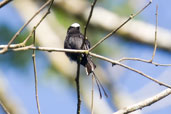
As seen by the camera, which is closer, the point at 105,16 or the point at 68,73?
the point at 105,16

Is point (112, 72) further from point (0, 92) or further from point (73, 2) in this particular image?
point (0, 92)

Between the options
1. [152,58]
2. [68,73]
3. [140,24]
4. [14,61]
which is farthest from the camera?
[14,61]

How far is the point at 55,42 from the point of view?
14.9 ft

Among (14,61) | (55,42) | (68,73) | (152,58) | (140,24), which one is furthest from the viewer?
(14,61)

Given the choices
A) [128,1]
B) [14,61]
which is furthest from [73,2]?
[14,61]

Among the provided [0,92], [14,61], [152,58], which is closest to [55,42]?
[0,92]

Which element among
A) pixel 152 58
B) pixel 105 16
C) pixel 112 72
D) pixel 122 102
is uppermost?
pixel 105 16

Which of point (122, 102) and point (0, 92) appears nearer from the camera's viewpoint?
point (122, 102)

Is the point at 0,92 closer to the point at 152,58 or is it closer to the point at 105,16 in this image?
the point at 105,16

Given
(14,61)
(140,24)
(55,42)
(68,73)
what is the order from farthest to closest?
1. (14,61)
2. (68,73)
3. (55,42)
4. (140,24)

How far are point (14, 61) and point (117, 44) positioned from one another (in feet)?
5.27

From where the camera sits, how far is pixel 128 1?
16.3 feet

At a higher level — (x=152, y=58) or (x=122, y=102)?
(x=152, y=58)

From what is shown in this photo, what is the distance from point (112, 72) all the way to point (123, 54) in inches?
24.2
